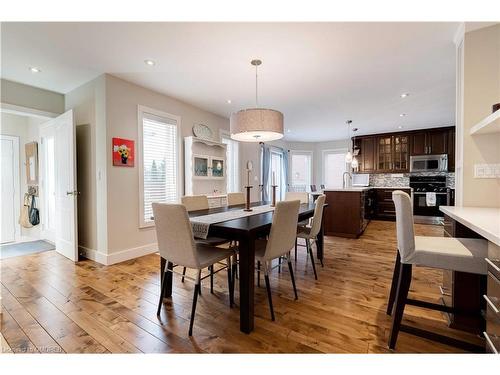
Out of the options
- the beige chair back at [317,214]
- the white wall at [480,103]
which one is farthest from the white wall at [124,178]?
the white wall at [480,103]

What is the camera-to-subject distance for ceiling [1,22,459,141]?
2.08 meters

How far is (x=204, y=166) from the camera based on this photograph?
4301 mm

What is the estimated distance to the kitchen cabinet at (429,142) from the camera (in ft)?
19.2

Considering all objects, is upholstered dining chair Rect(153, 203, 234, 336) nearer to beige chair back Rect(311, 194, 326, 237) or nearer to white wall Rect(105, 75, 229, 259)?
beige chair back Rect(311, 194, 326, 237)

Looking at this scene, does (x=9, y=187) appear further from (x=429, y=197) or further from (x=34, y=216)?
(x=429, y=197)

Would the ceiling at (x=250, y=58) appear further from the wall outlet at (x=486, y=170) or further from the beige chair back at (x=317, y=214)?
the beige chair back at (x=317, y=214)

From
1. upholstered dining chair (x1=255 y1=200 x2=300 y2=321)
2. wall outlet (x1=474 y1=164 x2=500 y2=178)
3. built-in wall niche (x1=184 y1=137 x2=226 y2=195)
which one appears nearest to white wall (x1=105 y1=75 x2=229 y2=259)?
built-in wall niche (x1=184 y1=137 x2=226 y2=195)

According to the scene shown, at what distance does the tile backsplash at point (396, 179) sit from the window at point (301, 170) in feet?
6.71

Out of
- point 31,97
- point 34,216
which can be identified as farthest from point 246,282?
point 34,216

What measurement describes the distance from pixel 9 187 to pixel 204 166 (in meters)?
3.71

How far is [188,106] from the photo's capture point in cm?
416

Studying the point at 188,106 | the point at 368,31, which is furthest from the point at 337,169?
the point at 368,31
